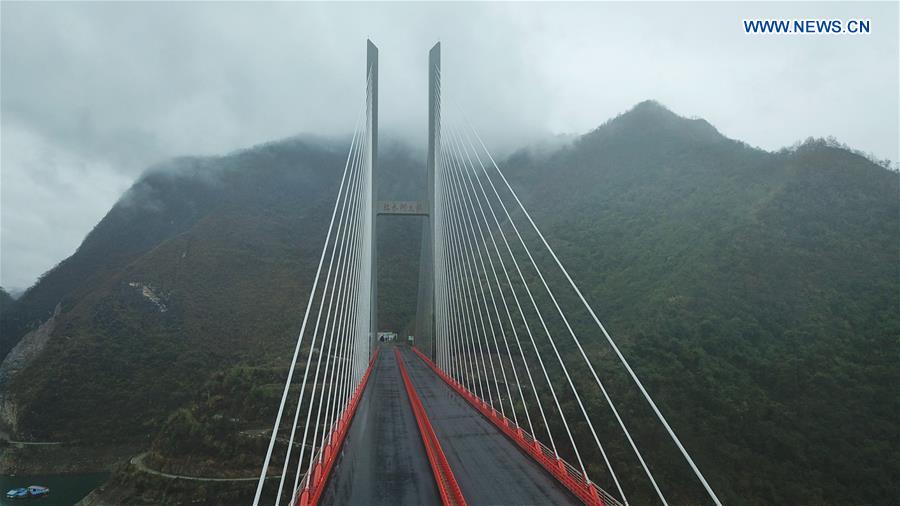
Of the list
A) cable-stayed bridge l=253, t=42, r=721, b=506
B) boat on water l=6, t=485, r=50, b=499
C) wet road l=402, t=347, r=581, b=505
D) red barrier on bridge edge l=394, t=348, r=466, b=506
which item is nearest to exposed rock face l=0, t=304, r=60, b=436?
boat on water l=6, t=485, r=50, b=499

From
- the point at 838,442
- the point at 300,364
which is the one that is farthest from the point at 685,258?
the point at 300,364

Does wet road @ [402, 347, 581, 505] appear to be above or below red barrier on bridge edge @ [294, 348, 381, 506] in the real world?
below

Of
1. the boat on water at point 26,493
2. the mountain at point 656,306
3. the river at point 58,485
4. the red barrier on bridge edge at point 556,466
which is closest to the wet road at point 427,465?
the red barrier on bridge edge at point 556,466

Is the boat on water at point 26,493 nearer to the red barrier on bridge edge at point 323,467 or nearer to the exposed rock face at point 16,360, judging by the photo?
the exposed rock face at point 16,360

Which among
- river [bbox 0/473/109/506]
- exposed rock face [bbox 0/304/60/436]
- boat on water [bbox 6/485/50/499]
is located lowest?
river [bbox 0/473/109/506]

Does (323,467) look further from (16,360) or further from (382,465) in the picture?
(16,360)

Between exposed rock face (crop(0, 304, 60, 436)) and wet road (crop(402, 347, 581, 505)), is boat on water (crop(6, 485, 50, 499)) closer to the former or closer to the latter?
exposed rock face (crop(0, 304, 60, 436))
